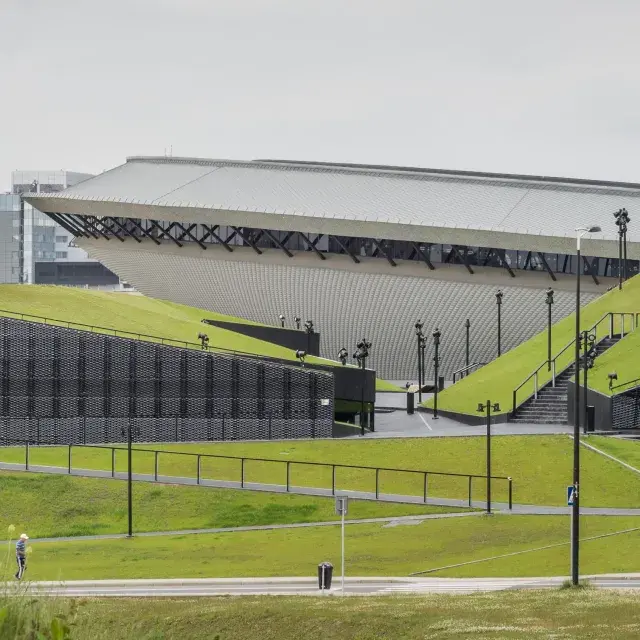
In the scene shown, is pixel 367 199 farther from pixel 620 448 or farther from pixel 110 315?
pixel 620 448

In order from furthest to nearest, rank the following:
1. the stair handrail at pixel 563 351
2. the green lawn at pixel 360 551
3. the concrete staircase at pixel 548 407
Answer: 1. the stair handrail at pixel 563 351
2. the concrete staircase at pixel 548 407
3. the green lawn at pixel 360 551

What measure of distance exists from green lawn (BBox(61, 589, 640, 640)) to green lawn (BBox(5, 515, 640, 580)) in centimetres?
788

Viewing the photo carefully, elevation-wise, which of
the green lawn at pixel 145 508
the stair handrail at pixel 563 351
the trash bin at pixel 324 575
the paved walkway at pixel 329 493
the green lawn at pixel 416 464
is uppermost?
the stair handrail at pixel 563 351

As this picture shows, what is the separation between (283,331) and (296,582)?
5868cm

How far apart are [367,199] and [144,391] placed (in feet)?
139

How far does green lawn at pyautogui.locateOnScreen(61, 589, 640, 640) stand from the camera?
24812 millimetres

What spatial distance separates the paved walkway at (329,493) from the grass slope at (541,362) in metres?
16.5

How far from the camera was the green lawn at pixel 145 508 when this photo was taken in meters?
48.4

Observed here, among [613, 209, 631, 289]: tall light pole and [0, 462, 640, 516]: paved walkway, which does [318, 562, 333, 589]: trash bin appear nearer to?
[0, 462, 640, 516]: paved walkway

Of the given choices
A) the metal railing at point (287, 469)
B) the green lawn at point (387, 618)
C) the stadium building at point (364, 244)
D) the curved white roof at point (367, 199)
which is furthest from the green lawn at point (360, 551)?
the curved white roof at point (367, 199)

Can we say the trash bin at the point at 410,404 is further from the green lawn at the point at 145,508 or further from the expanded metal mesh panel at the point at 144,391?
the green lawn at the point at 145,508

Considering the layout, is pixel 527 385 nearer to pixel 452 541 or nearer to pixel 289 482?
pixel 289 482

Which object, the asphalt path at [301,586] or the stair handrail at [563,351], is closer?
the asphalt path at [301,586]

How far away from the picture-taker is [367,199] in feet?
347
